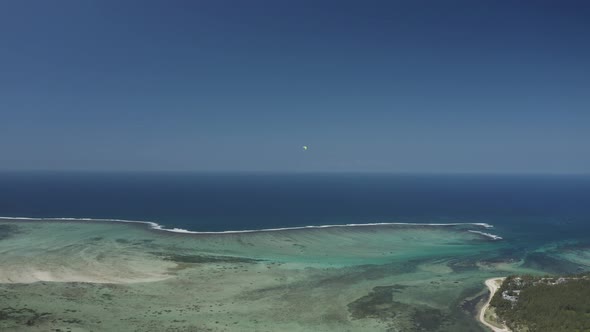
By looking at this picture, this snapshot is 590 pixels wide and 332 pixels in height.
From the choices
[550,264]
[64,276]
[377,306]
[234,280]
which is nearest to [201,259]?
[234,280]

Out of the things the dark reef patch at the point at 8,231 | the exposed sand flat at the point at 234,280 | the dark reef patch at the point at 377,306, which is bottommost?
the dark reef patch at the point at 377,306

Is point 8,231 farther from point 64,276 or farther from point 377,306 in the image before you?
point 377,306

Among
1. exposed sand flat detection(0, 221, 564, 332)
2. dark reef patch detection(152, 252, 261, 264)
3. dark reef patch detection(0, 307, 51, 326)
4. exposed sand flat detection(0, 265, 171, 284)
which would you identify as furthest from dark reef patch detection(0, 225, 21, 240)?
dark reef patch detection(0, 307, 51, 326)

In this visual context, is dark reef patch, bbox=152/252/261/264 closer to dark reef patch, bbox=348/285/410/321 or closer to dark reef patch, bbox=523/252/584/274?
dark reef patch, bbox=348/285/410/321

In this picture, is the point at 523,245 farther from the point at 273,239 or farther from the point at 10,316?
the point at 10,316

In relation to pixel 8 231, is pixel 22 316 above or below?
below

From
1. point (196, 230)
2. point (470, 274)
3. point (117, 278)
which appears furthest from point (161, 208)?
point (470, 274)

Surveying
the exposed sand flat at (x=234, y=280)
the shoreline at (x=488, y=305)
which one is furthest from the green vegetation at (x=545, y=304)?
the exposed sand flat at (x=234, y=280)

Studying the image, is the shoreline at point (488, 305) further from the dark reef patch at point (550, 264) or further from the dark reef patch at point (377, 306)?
the dark reef patch at point (550, 264)
